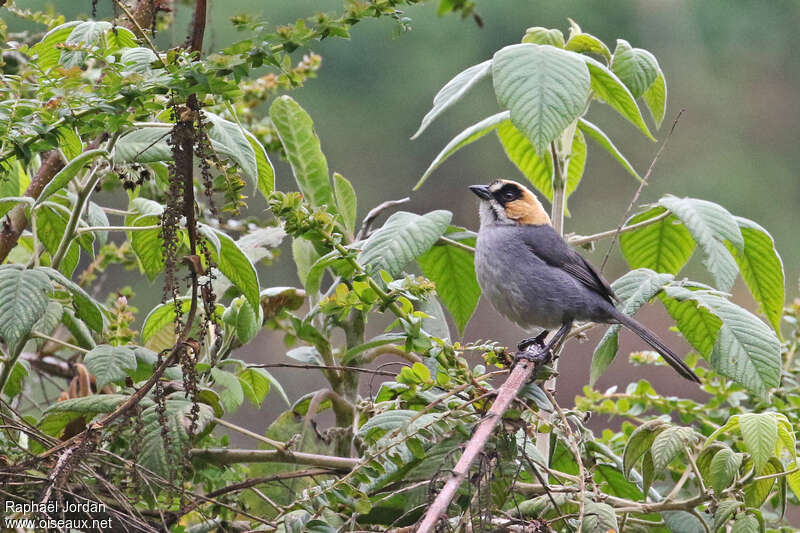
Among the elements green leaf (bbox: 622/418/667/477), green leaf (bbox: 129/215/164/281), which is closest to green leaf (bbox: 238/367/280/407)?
green leaf (bbox: 129/215/164/281)

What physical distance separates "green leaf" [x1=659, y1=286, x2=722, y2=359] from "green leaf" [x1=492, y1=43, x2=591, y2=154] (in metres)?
0.37

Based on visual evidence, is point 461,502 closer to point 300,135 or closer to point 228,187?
point 228,187

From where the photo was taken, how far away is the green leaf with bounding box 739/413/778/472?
140 centimetres

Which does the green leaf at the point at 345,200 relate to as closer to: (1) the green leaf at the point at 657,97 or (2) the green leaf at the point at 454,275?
(2) the green leaf at the point at 454,275

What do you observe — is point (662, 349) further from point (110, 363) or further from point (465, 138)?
point (110, 363)

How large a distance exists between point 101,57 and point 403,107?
8.58 m

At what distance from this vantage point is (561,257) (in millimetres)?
2439

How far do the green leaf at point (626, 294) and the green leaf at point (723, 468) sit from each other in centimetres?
25

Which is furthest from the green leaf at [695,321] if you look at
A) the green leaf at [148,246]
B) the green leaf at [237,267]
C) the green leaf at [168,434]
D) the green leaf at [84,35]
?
the green leaf at [84,35]

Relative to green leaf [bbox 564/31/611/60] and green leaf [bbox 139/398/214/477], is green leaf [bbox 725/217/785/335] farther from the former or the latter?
green leaf [bbox 139/398/214/477]

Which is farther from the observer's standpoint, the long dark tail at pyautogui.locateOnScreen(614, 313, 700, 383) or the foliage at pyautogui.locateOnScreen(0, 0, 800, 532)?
the long dark tail at pyautogui.locateOnScreen(614, 313, 700, 383)

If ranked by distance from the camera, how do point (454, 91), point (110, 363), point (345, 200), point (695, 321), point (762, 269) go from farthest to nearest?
point (345, 200) < point (762, 269) < point (454, 91) < point (695, 321) < point (110, 363)

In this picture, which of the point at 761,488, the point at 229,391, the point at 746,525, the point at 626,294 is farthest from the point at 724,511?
the point at 229,391

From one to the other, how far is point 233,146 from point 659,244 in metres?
1.01
